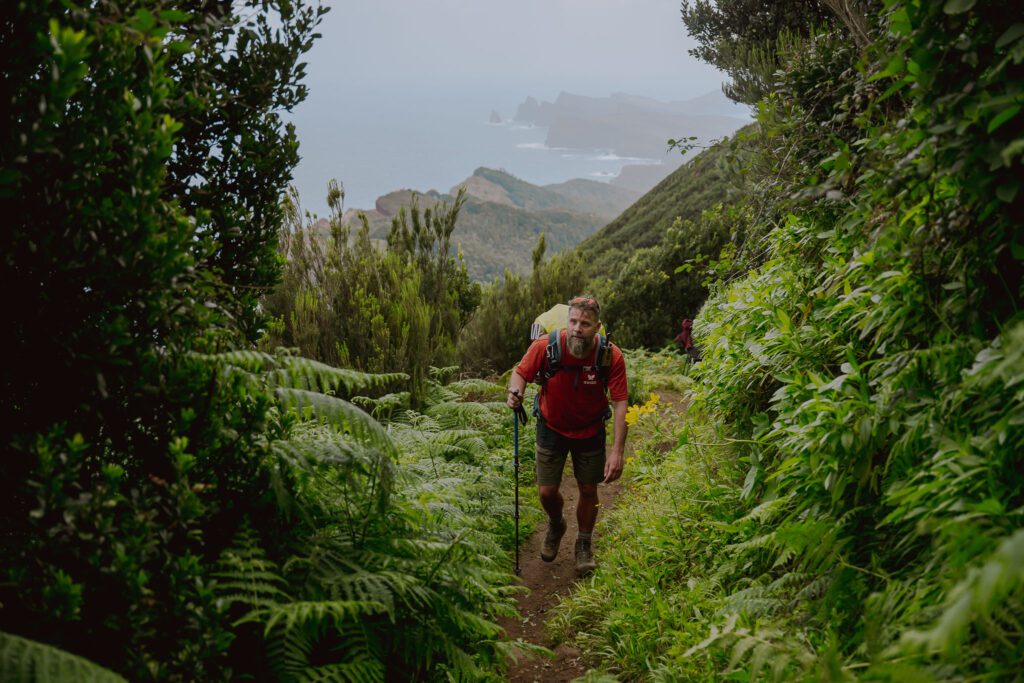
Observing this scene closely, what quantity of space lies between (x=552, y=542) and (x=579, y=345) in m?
1.77

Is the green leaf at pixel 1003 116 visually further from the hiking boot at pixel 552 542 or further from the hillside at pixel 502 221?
the hillside at pixel 502 221

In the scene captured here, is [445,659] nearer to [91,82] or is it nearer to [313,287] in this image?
[91,82]

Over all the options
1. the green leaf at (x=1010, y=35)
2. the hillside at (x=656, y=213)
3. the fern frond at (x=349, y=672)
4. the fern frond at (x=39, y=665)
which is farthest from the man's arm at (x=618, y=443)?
the hillside at (x=656, y=213)

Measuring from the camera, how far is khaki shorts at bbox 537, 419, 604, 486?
4.93m

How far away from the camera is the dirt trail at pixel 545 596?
363 cm

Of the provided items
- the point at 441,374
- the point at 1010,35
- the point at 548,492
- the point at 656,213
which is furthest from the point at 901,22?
the point at 656,213

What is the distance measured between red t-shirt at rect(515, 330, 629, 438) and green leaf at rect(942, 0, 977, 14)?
2.98 metres

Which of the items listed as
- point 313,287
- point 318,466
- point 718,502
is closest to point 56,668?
point 318,466

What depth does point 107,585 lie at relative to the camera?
1.85m

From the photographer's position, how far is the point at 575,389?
4777 millimetres

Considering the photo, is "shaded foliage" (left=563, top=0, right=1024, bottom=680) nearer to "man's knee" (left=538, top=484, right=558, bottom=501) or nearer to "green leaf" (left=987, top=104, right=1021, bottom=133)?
"green leaf" (left=987, top=104, right=1021, bottom=133)

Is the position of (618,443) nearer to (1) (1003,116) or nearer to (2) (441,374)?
(1) (1003,116)

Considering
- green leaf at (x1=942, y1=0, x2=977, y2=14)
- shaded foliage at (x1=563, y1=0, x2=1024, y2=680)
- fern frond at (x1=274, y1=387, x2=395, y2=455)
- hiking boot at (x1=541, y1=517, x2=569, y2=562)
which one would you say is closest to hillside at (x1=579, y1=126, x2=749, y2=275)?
hiking boot at (x1=541, y1=517, x2=569, y2=562)

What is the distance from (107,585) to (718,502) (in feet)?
10.9
